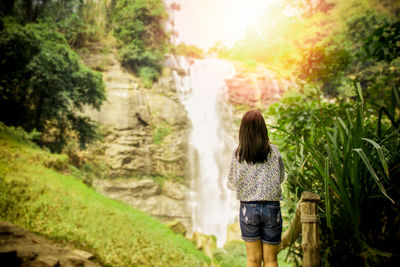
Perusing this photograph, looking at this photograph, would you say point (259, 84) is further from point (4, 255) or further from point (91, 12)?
point (4, 255)

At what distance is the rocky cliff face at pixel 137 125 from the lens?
1235cm

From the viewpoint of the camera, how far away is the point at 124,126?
1280 cm

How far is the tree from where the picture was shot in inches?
297

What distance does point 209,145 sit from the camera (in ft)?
46.8

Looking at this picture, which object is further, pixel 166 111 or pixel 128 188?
pixel 166 111

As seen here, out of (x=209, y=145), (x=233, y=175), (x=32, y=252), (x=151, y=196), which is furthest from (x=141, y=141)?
(x=233, y=175)

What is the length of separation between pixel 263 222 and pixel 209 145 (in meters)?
12.7

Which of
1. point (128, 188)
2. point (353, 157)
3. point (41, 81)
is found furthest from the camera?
point (128, 188)

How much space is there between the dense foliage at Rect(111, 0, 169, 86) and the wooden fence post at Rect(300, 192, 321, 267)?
15.1 metres

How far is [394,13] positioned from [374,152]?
2151 cm

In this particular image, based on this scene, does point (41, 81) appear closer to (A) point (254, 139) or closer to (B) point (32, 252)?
(B) point (32, 252)

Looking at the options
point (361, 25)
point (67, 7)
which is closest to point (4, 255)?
point (67, 7)

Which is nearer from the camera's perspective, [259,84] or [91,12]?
[91,12]

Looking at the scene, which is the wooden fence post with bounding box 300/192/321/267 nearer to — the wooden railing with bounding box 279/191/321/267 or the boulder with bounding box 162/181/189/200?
the wooden railing with bounding box 279/191/321/267
